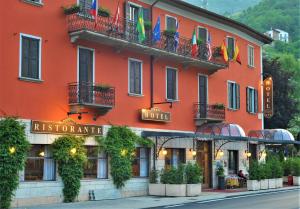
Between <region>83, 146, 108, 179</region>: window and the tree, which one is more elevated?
the tree

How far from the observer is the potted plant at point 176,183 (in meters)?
27.2

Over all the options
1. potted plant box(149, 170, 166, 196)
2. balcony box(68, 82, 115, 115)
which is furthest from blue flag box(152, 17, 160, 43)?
potted plant box(149, 170, 166, 196)

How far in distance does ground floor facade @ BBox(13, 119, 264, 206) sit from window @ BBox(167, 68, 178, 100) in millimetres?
1957

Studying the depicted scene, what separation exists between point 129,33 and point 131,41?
0.65 meters

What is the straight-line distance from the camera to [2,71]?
2178 centimetres

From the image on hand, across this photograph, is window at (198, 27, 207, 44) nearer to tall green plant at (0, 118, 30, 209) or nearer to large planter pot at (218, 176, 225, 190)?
large planter pot at (218, 176, 225, 190)

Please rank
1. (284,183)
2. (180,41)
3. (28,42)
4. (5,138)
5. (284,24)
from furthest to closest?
1. (284,24)
2. (284,183)
3. (180,41)
4. (28,42)
5. (5,138)

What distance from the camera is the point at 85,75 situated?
25.7m

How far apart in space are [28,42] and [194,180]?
34.8 feet

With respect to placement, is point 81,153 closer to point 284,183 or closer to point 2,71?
point 2,71

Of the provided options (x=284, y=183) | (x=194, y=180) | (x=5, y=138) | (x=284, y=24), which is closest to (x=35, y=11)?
(x=5, y=138)

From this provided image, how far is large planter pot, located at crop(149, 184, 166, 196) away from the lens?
27750 millimetres

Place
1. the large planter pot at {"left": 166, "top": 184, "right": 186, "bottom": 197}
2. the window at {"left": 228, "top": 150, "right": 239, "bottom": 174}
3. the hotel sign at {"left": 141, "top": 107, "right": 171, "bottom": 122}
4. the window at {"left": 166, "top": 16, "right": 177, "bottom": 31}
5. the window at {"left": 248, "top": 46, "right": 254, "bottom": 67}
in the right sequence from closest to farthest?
the large planter pot at {"left": 166, "top": 184, "right": 186, "bottom": 197} < the hotel sign at {"left": 141, "top": 107, "right": 171, "bottom": 122} < the window at {"left": 166, "top": 16, "right": 177, "bottom": 31} < the window at {"left": 228, "top": 150, "right": 239, "bottom": 174} < the window at {"left": 248, "top": 46, "right": 254, "bottom": 67}

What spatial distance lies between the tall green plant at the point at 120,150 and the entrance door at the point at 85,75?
242 cm
